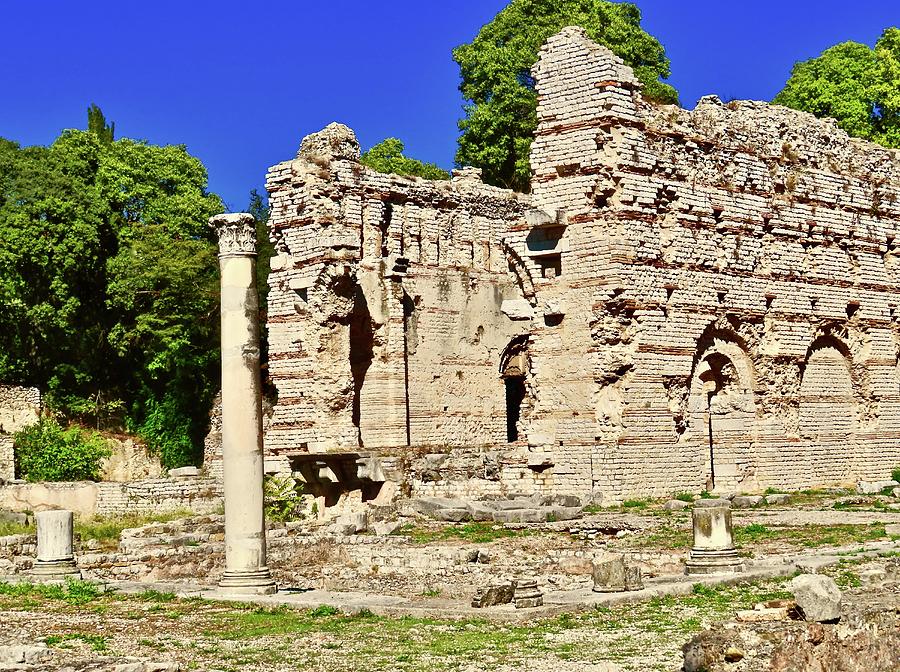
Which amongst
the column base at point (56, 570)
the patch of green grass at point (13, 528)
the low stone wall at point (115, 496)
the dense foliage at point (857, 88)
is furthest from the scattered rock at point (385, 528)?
the dense foliage at point (857, 88)

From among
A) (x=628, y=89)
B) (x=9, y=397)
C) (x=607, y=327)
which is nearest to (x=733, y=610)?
(x=607, y=327)

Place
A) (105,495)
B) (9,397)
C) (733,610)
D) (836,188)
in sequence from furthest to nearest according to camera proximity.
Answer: (9,397) → (105,495) → (836,188) → (733,610)

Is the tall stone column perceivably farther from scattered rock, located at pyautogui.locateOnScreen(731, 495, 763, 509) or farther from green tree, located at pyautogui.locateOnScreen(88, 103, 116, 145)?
green tree, located at pyautogui.locateOnScreen(88, 103, 116, 145)

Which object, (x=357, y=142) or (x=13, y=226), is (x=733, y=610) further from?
(x=13, y=226)

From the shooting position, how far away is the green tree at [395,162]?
50938mm

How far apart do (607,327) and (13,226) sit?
24.5 metres

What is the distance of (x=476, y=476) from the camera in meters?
29.2

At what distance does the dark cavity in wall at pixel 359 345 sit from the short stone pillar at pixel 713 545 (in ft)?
51.5

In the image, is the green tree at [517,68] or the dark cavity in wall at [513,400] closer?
the dark cavity in wall at [513,400]

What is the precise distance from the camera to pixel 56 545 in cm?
2178

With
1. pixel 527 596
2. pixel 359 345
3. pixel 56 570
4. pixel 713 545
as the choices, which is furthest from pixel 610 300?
pixel 527 596

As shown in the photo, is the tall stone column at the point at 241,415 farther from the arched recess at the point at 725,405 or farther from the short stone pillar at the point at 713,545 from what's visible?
the arched recess at the point at 725,405

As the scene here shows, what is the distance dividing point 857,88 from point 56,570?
34.1 meters

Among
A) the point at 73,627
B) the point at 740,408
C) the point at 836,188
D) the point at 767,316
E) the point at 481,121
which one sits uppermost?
the point at 481,121
